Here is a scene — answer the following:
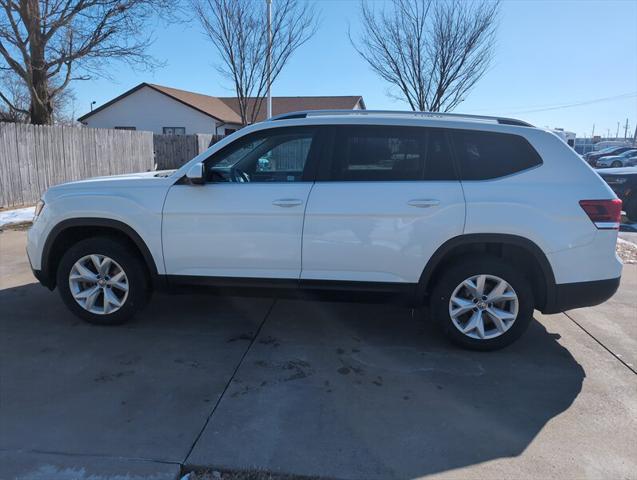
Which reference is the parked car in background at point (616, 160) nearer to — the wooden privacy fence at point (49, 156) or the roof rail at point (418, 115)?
the wooden privacy fence at point (49, 156)

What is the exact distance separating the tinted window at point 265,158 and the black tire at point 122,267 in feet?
3.47

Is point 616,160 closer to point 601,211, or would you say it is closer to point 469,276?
point 601,211

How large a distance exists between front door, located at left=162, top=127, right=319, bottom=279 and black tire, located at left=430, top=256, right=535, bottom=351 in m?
1.21

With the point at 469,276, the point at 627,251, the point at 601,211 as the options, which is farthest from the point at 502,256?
the point at 627,251

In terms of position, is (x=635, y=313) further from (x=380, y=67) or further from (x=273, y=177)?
(x=380, y=67)

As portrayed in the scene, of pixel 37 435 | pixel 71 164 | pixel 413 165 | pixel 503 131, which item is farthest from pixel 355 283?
pixel 71 164

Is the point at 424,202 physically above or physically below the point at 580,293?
above

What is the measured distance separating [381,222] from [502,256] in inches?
43.5

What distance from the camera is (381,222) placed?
3.89 metres

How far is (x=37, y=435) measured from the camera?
9.55 feet

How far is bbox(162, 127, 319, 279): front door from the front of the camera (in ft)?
13.2

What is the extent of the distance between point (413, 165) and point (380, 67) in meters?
10.4

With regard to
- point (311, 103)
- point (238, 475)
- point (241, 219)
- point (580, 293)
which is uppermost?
point (311, 103)

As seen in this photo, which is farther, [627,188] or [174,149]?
[174,149]
